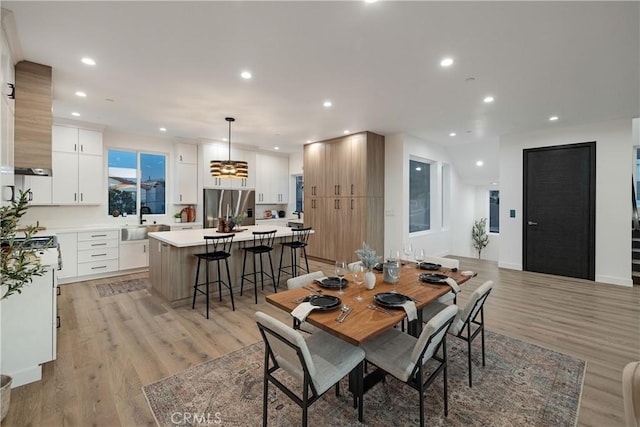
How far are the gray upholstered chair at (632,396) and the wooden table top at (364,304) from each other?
956 mm

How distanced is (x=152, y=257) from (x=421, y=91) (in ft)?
14.7

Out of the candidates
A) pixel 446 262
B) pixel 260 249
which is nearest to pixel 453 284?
pixel 446 262

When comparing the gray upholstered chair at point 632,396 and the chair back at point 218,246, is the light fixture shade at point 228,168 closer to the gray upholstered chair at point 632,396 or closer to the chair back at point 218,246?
the chair back at point 218,246

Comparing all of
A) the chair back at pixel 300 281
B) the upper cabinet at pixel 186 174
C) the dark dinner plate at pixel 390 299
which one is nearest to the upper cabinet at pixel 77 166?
the upper cabinet at pixel 186 174

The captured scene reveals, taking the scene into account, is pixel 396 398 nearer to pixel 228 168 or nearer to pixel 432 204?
pixel 228 168

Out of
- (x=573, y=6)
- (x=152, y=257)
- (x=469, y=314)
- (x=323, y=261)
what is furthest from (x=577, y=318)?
(x=152, y=257)

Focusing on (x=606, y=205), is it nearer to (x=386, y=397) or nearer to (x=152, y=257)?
(x=386, y=397)

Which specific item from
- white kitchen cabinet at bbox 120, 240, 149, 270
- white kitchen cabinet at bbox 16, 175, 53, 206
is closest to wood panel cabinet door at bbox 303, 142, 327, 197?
white kitchen cabinet at bbox 120, 240, 149, 270


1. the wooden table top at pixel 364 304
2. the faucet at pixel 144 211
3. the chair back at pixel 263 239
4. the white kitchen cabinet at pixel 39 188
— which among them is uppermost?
the white kitchen cabinet at pixel 39 188

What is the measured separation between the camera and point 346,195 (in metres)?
6.05

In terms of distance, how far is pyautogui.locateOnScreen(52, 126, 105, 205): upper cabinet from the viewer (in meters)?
4.83

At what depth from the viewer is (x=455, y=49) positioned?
2629 millimetres

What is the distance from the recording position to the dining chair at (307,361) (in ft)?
4.92

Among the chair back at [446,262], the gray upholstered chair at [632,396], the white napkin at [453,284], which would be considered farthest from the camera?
the chair back at [446,262]
